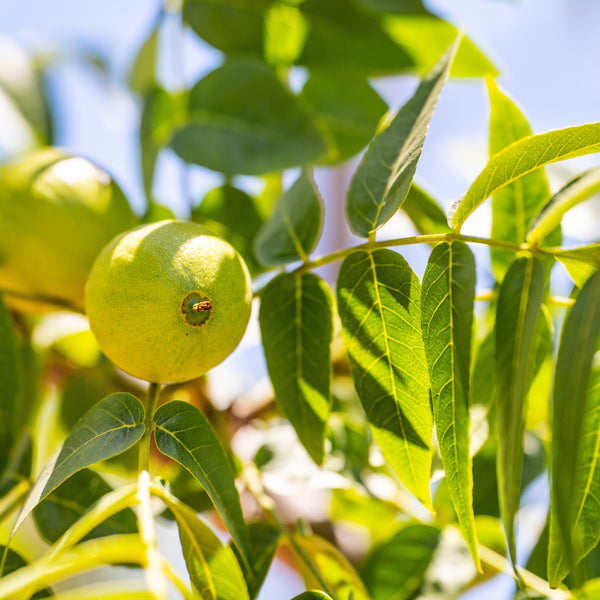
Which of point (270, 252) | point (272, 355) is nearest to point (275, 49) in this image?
point (270, 252)

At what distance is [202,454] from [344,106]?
1.87 ft

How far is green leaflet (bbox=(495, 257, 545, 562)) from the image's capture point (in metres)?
0.36

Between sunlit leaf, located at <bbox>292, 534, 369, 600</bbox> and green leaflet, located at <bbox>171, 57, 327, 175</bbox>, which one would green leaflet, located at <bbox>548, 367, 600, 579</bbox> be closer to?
sunlit leaf, located at <bbox>292, 534, 369, 600</bbox>

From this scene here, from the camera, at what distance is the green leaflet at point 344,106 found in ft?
2.70

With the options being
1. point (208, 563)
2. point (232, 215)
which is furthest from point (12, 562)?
point (232, 215)

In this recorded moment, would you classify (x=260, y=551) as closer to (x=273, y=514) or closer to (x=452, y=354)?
(x=273, y=514)

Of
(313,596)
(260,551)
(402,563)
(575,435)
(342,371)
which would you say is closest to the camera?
(575,435)

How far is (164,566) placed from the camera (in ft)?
1.13

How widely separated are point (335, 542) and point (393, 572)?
0.20 m

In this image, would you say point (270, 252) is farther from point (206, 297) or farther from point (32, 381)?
point (32, 381)

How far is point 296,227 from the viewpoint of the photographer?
1.96 feet

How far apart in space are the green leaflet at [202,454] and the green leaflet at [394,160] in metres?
0.20

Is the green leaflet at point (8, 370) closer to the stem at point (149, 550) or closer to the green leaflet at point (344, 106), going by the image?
the stem at point (149, 550)

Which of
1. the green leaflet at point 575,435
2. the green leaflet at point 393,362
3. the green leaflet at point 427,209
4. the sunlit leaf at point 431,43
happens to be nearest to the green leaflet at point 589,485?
the green leaflet at point 575,435
